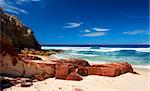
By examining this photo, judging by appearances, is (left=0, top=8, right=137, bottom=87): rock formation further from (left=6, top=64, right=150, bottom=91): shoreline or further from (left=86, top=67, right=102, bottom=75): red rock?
(left=6, top=64, right=150, bottom=91): shoreline

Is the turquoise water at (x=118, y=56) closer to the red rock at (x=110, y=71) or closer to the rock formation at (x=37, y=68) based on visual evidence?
the red rock at (x=110, y=71)

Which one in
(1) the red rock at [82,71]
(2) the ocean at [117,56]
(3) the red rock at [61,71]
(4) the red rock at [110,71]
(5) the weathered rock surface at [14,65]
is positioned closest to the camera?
(5) the weathered rock surface at [14,65]

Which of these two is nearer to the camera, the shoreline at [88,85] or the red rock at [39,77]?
the shoreline at [88,85]

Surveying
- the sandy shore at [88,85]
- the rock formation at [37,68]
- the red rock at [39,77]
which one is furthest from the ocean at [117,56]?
the red rock at [39,77]

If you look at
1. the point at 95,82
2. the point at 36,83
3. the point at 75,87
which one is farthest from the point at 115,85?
the point at 36,83

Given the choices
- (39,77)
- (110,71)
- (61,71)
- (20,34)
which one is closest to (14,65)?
(39,77)

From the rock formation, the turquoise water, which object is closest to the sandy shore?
the rock formation

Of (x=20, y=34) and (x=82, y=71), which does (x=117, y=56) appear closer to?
(x=20, y=34)

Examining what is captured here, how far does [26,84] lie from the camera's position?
5520 mm

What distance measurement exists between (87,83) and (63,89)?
0.89 metres

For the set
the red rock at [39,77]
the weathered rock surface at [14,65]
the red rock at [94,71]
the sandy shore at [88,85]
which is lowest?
the sandy shore at [88,85]

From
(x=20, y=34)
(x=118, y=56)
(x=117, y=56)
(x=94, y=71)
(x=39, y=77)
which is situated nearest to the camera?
(x=39, y=77)

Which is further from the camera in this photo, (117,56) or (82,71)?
(117,56)

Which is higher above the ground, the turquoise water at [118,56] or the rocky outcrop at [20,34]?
the rocky outcrop at [20,34]
